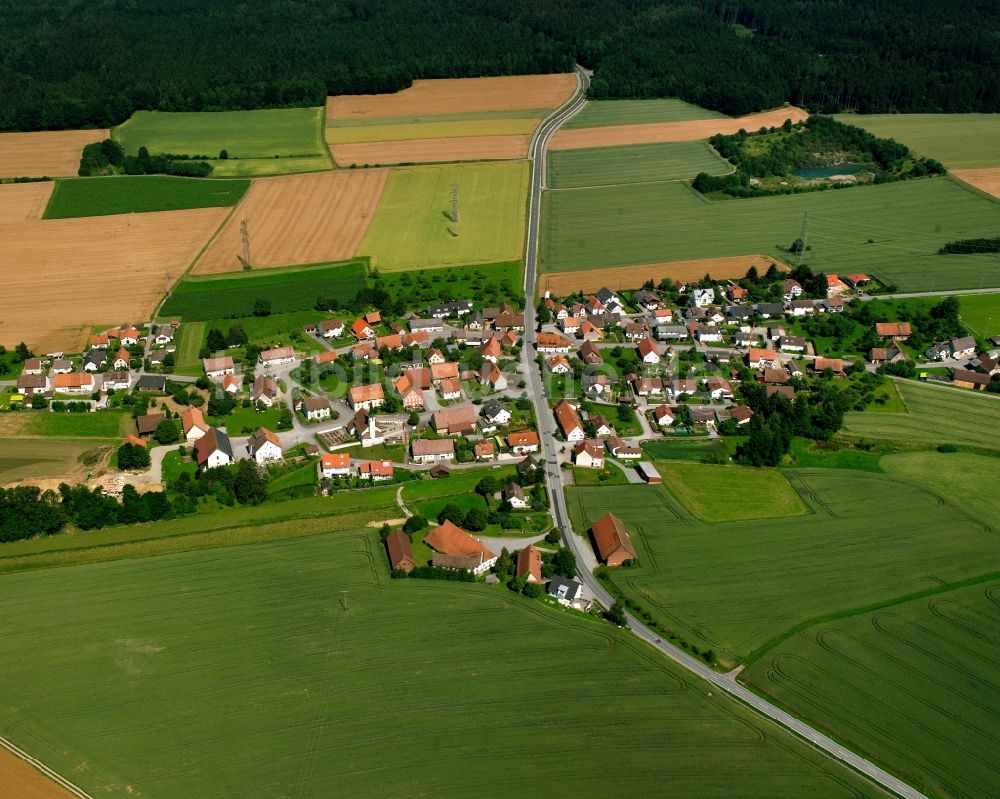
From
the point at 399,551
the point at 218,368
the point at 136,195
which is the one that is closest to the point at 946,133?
the point at 218,368

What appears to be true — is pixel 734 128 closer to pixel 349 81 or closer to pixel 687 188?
pixel 687 188

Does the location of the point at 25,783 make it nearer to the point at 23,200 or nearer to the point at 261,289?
the point at 261,289

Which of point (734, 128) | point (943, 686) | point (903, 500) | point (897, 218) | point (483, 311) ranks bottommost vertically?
point (943, 686)

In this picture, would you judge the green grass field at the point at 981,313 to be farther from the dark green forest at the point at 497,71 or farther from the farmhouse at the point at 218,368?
the farmhouse at the point at 218,368

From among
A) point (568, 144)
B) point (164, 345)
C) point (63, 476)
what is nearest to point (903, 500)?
point (63, 476)

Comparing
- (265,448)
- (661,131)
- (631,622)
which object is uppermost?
(661,131)

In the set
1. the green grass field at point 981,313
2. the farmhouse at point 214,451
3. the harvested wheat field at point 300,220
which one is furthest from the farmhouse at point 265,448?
the green grass field at point 981,313

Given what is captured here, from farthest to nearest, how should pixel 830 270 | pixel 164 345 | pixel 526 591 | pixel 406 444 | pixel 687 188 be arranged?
pixel 687 188, pixel 830 270, pixel 164 345, pixel 406 444, pixel 526 591

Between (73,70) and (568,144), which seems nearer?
(568,144)

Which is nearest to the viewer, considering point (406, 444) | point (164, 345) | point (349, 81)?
point (406, 444)
